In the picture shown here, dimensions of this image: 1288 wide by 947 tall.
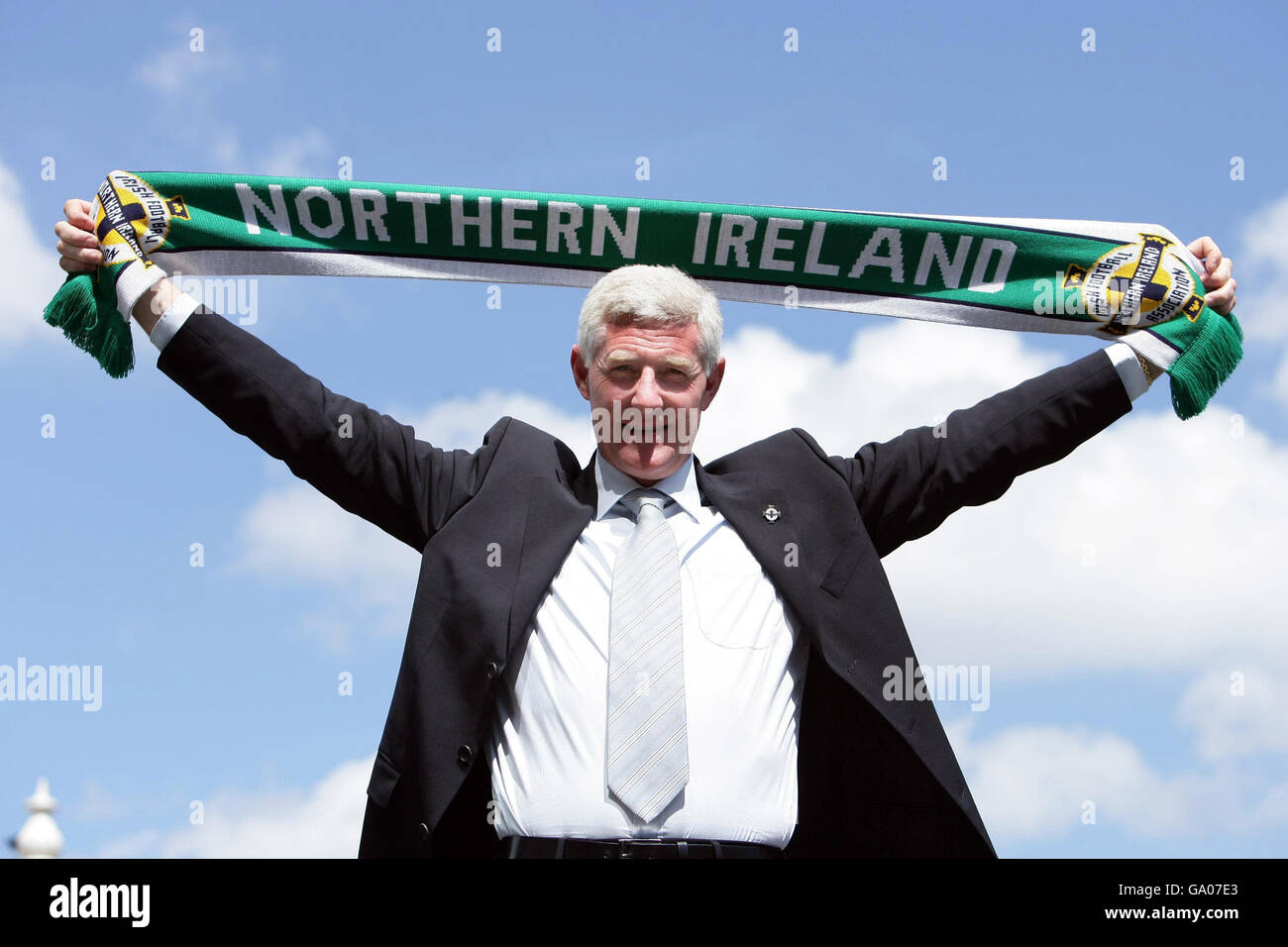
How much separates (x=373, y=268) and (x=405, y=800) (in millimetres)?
2482

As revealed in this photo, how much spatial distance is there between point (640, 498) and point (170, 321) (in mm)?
1783

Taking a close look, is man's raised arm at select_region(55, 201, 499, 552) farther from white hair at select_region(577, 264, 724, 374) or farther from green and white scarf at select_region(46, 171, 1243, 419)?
green and white scarf at select_region(46, 171, 1243, 419)

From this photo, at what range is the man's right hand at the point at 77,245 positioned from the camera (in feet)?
17.2

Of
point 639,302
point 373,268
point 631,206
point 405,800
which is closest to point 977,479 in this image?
point 639,302

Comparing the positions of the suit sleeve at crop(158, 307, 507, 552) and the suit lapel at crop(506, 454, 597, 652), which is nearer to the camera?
the suit lapel at crop(506, 454, 597, 652)

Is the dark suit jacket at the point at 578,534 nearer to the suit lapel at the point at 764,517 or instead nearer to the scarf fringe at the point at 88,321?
the suit lapel at the point at 764,517

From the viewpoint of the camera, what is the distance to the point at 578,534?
16.0ft

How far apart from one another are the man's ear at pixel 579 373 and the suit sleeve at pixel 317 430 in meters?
0.54

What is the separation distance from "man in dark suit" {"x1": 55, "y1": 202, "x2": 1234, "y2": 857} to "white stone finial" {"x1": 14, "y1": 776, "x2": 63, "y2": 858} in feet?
36.2

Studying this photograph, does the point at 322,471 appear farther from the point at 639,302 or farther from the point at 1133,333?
the point at 1133,333

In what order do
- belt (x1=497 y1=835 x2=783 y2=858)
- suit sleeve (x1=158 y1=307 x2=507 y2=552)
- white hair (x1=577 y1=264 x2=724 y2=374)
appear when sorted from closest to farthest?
belt (x1=497 y1=835 x2=783 y2=858), suit sleeve (x1=158 y1=307 x2=507 y2=552), white hair (x1=577 y1=264 x2=724 y2=374)

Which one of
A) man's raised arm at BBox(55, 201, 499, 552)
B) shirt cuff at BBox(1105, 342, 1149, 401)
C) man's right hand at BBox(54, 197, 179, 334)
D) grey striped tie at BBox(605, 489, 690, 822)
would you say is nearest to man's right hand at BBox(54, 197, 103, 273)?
man's right hand at BBox(54, 197, 179, 334)

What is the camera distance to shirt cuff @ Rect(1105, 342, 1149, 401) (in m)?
5.26

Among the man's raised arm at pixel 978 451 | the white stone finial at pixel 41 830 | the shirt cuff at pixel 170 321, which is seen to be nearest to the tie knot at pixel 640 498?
the man's raised arm at pixel 978 451
